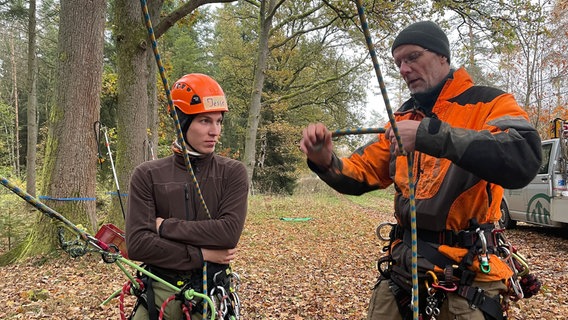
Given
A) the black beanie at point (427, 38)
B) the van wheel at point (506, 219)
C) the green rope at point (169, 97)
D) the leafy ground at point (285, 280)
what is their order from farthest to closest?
the van wheel at point (506, 219), the leafy ground at point (285, 280), the black beanie at point (427, 38), the green rope at point (169, 97)

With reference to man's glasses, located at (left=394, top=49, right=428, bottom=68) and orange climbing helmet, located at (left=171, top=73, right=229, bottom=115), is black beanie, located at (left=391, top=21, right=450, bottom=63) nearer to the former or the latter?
Result: man's glasses, located at (left=394, top=49, right=428, bottom=68)

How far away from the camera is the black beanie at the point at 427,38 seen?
1.98 metres

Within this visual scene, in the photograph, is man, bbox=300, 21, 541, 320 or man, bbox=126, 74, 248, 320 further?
man, bbox=126, 74, 248, 320

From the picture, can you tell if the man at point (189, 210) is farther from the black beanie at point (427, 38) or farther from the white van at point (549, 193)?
the white van at point (549, 193)

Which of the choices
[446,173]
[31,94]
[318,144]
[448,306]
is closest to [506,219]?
[448,306]

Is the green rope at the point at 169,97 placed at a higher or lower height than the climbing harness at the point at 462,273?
higher

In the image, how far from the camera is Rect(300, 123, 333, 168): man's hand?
6.03ft

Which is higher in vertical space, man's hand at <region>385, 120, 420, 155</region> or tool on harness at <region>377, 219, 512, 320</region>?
man's hand at <region>385, 120, 420, 155</region>

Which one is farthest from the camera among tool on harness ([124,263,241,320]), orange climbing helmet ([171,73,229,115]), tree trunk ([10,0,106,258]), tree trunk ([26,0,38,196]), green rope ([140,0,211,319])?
tree trunk ([26,0,38,196])

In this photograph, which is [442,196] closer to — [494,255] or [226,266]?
[494,255]

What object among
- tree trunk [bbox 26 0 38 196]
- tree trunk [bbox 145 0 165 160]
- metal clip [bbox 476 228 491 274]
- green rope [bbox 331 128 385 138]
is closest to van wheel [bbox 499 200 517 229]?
tree trunk [bbox 145 0 165 160]

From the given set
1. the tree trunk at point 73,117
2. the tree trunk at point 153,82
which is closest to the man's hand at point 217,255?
the tree trunk at point 73,117

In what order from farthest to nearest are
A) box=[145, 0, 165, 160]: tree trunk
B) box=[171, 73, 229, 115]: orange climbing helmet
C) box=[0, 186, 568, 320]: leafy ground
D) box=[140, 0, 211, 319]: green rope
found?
1. box=[145, 0, 165, 160]: tree trunk
2. box=[0, 186, 568, 320]: leafy ground
3. box=[171, 73, 229, 115]: orange climbing helmet
4. box=[140, 0, 211, 319]: green rope

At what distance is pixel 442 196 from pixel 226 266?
1.33 metres
